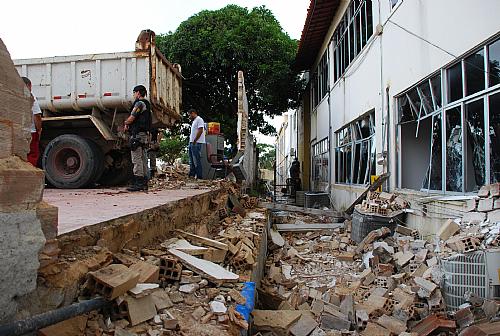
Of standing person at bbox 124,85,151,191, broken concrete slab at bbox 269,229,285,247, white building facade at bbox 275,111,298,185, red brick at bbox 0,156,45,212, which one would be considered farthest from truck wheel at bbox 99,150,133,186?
white building facade at bbox 275,111,298,185

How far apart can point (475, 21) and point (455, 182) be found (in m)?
2.14

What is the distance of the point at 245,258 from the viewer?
13.3 ft

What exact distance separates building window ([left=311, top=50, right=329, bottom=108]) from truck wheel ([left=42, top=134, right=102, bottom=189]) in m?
9.43

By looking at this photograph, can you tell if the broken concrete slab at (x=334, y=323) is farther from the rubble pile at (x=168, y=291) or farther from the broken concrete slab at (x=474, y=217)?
the broken concrete slab at (x=474, y=217)

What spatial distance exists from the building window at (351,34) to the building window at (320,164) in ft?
10.2

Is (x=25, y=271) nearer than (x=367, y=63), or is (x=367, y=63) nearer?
(x=25, y=271)

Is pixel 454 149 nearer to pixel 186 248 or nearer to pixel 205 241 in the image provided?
pixel 205 241

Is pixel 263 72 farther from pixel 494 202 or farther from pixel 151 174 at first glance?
pixel 494 202

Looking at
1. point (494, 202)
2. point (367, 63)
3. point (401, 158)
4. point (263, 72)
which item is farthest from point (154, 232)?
point (263, 72)

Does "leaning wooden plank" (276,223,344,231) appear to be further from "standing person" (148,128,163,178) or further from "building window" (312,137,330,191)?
"building window" (312,137,330,191)

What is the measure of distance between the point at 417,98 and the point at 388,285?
3477 mm

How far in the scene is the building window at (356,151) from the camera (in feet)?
29.6

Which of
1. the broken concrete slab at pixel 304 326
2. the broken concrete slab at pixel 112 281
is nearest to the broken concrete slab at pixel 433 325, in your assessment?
the broken concrete slab at pixel 304 326

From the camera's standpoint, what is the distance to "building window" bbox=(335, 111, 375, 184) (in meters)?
9.01
